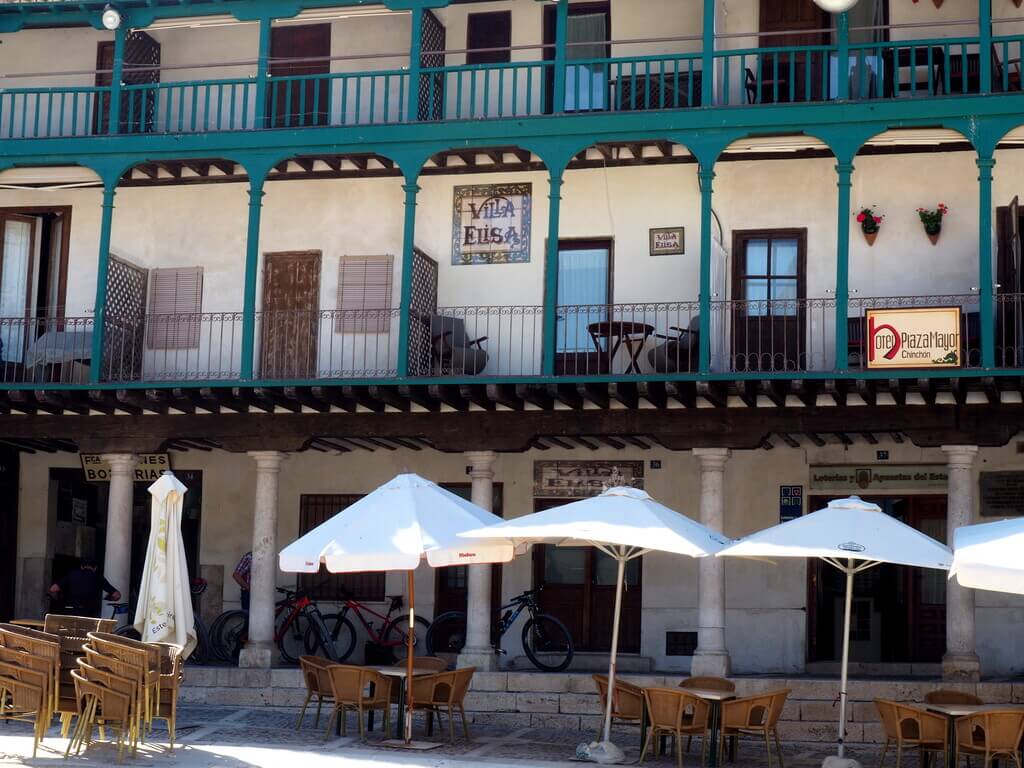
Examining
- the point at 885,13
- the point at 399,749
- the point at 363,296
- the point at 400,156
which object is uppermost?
the point at 885,13

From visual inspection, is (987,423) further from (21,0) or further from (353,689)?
(21,0)

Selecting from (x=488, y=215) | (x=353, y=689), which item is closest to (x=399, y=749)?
(x=353, y=689)

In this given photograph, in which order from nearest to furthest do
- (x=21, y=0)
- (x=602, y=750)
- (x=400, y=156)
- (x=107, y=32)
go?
Answer: (x=602, y=750) → (x=400, y=156) → (x=21, y=0) → (x=107, y=32)

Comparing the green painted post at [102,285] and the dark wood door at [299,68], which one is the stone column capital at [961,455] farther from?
the green painted post at [102,285]

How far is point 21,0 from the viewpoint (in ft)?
65.5

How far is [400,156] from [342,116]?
1892 mm

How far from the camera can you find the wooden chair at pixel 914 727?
487 inches

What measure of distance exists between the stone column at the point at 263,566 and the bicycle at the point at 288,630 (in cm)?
49

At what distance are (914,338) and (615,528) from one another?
5.40 meters

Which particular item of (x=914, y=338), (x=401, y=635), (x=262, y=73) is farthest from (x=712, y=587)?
(x=262, y=73)

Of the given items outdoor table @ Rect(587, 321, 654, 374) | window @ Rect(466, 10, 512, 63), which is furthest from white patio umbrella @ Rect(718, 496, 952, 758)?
window @ Rect(466, 10, 512, 63)

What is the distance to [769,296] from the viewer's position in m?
18.9

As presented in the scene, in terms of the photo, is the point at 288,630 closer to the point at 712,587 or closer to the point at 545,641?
the point at 545,641

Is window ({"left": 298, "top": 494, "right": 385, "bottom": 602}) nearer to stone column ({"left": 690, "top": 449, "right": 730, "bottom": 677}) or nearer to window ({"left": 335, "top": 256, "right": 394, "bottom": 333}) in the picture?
window ({"left": 335, "top": 256, "right": 394, "bottom": 333})
